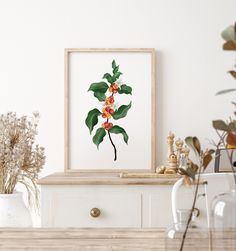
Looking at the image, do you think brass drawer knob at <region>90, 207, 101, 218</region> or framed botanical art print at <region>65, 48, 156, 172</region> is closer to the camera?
brass drawer knob at <region>90, 207, 101, 218</region>

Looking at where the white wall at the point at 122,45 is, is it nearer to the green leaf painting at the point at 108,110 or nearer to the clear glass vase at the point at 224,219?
Answer: the green leaf painting at the point at 108,110

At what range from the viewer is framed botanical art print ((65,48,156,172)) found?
296cm

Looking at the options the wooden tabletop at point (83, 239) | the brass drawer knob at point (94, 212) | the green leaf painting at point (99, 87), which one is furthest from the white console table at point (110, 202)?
the wooden tabletop at point (83, 239)

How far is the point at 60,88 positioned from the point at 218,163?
1.07 meters

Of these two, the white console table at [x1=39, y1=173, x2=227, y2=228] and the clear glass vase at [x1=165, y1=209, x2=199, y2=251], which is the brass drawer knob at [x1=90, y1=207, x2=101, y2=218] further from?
the clear glass vase at [x1=165, y1=209, x2=199, y2=251]

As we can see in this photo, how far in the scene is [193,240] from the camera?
30.4 inches

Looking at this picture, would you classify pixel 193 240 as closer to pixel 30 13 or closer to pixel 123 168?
pixel 123 168

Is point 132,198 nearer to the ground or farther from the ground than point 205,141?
nearer to the ground

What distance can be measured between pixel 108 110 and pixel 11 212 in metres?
1.15

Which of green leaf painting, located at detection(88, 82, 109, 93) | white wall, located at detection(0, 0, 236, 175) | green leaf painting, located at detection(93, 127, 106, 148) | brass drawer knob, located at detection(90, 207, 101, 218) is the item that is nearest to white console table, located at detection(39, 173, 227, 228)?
brass drawer knob, located at detection(90, 207, 101, 218)

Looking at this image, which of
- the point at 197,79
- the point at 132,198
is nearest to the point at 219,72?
the point at 197,79

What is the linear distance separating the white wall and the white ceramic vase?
109 cm

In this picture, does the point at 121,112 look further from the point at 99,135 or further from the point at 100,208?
the point at 100,208

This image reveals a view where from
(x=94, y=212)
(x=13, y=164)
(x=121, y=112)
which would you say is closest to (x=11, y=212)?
(x=13, y=164)
